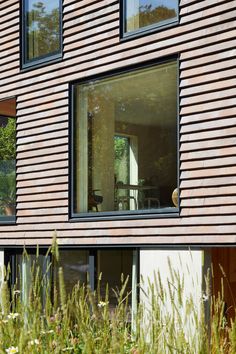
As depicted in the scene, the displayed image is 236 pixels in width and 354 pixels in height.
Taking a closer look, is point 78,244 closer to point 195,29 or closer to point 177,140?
point 177,140

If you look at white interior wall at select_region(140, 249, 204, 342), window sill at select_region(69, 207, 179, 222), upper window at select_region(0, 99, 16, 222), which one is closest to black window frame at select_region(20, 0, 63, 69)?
upper window at select_region(0, 99, 16, 222)

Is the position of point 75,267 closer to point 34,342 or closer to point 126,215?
point 126,215

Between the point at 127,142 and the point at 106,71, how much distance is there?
1.03 metres

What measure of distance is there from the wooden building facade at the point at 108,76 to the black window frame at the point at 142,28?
1 centimetres

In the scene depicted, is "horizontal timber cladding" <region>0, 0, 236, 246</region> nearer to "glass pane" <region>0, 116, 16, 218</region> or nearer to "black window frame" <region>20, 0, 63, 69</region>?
"black window frame" <region>20, 0, 63, 69</region>

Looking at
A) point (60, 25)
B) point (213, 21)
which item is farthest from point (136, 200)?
point (60, 25)

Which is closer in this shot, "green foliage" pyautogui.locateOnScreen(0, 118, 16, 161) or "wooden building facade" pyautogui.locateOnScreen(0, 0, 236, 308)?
"wooden building facade" pyautogui.locateOnScreen(0, 0, 236, 308)

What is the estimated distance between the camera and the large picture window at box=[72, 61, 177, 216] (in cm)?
719

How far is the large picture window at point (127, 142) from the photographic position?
7.19 meters

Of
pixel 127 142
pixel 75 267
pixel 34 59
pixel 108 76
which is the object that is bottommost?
pixel 75 267

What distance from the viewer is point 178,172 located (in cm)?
704

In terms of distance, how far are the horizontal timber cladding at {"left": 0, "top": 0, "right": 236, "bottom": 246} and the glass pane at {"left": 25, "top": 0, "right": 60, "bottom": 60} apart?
0.22 metres

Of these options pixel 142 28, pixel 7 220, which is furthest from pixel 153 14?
pixel 7 220

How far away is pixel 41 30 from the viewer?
9102mm
